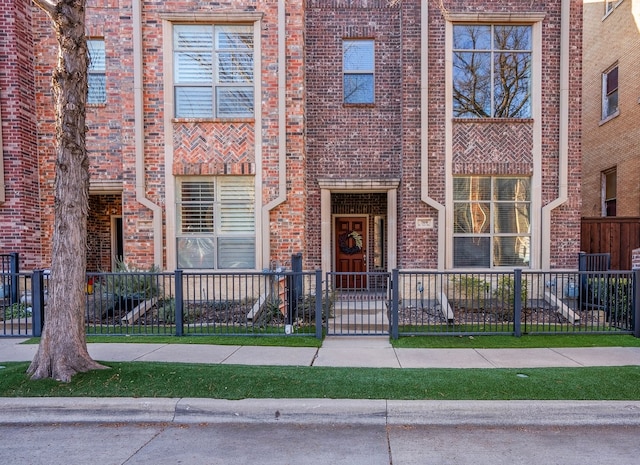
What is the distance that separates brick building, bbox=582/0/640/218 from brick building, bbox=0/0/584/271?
4.63m

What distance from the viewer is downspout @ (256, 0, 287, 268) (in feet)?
29.9

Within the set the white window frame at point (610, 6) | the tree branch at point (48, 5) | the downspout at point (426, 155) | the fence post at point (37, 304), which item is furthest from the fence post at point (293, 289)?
the white window frame at point (610, 6)

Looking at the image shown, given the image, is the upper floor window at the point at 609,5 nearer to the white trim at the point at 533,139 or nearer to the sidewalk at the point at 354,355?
the white trim at the point at 533,139

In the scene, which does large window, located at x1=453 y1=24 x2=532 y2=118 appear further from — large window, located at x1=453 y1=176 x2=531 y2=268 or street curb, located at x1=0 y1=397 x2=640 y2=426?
street curb, located at x1=0 y1=397 x2=640 y2=426

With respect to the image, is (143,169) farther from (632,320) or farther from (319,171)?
(632,320)

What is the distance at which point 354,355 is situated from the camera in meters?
5.86

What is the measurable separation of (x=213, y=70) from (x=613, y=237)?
1167 centimetres

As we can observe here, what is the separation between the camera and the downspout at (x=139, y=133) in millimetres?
9078

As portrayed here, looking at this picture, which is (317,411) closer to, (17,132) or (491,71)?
(491,71)

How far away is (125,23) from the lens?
9180mm

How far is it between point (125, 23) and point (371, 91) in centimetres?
650

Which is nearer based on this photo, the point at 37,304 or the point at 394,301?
the point at 394,301

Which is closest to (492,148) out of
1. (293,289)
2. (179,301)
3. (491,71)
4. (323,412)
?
(491,71)

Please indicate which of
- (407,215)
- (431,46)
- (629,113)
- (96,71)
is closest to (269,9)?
(431,46)
